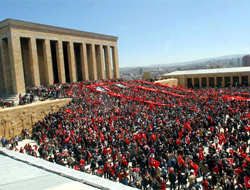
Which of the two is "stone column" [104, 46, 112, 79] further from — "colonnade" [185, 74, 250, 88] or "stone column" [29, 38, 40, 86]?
"colonnade" [185, 74, 250, 88]

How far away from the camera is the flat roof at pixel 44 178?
10.1 feet

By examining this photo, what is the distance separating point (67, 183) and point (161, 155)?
9.14 m

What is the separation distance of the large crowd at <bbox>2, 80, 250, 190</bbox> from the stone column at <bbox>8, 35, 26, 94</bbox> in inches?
57.5

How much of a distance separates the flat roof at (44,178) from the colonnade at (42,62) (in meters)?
25.9

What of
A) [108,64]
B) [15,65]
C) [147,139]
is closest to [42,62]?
[15,65]

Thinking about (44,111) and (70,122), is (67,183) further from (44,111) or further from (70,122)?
(44,111)

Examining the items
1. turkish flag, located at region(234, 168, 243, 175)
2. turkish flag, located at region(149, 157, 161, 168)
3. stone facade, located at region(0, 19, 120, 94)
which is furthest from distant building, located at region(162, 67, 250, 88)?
turkish flag, located at region(149, 157, 161, 168)

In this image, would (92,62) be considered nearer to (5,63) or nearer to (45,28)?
(45,28)

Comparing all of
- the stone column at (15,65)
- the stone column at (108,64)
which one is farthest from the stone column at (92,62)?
the stone column at (15,65)

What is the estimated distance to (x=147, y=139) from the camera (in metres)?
14.4

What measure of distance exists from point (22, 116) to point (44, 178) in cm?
1956

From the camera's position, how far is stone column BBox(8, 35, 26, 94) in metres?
27.0

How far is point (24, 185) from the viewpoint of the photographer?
10.3 feet

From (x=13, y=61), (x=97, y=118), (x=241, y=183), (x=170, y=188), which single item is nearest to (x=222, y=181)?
(x=241, y=183)
